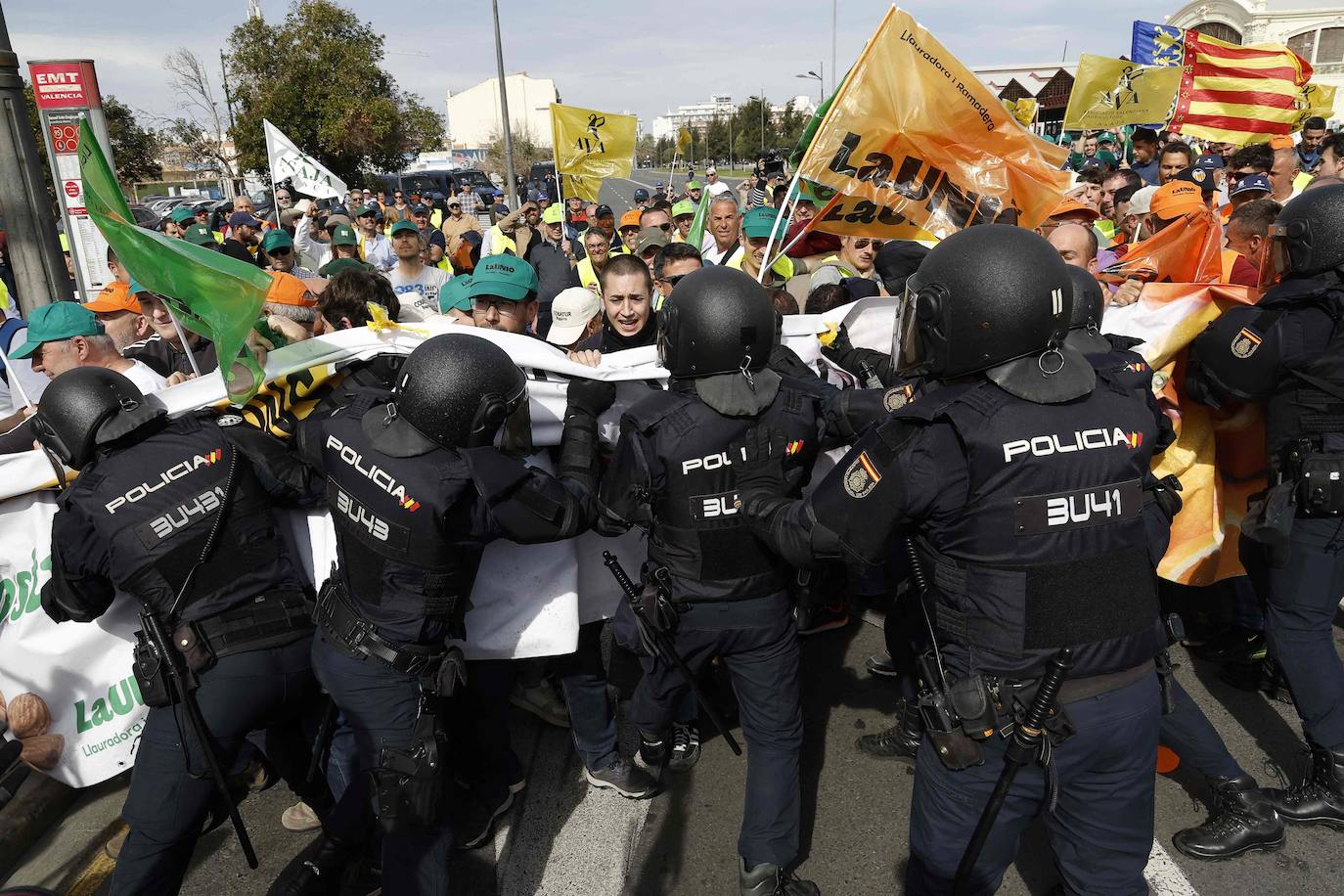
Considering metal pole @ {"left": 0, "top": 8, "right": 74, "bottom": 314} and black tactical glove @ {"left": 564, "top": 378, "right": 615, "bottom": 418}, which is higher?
metal pole @ {"left": 0, "top": 8, "right": 74, "bottom": 314}

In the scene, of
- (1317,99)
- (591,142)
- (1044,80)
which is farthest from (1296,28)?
(591,142)

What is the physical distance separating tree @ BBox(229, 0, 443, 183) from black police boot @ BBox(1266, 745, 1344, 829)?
30.1m

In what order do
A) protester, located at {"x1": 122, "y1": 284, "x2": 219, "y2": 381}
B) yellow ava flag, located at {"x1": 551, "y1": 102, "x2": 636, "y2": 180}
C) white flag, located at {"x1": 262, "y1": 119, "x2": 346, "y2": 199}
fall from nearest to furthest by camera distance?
protester, located at {"x1": 122, "y1": 284, "x2": 219, "y2": 381}, yellow ava flag, located at {"x1": 551, "y1": 102, "x2": 636, "y2": 180}, white flag, located at {"x1": 262, "y1": 119, "x2": 346, "y2": 199}

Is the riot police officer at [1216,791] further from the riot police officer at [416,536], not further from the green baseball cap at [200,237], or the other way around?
the green baseball cap at [200,237]

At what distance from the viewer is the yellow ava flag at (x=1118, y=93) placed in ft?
32.1

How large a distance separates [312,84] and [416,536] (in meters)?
30.1

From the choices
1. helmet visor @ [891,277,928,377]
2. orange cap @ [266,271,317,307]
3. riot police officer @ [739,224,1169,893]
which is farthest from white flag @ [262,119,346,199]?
riot police officer @ [739,224,1169,893]

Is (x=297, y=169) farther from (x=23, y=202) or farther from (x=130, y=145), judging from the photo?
(x=130, y=145)

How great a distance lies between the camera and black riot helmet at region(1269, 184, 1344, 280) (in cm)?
305

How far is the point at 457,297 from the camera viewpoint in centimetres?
448

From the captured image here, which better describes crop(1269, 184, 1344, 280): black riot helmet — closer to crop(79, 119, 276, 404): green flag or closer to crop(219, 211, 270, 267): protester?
crop(79, 119, 276, 404): green flag

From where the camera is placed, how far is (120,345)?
4.99 metres

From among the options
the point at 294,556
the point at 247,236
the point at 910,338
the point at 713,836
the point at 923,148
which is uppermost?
the point at 923,148

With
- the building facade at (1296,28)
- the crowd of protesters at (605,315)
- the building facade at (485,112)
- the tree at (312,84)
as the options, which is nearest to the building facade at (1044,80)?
the building facade at (1296,28)
